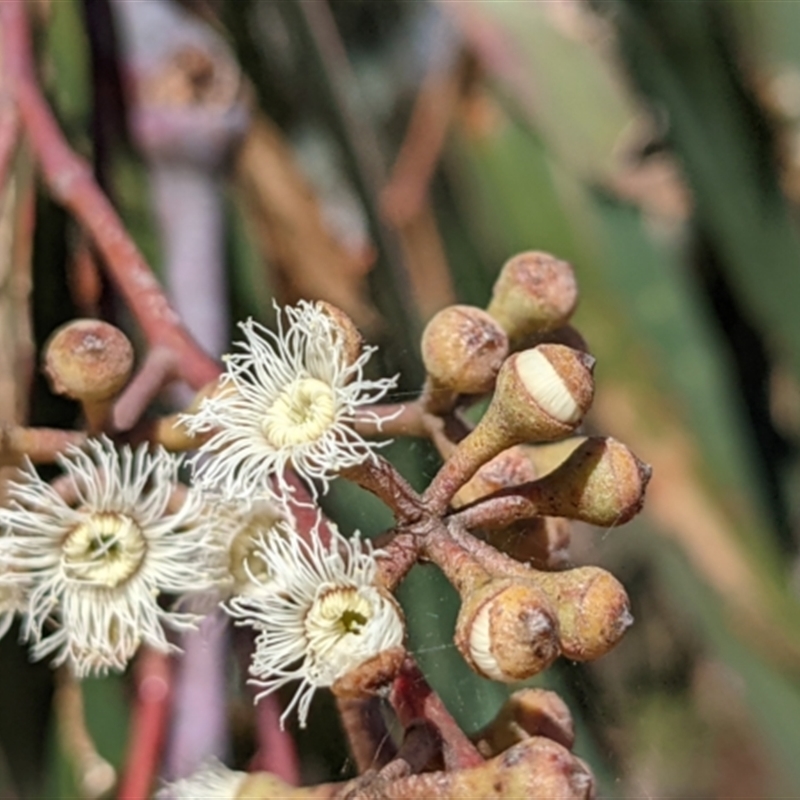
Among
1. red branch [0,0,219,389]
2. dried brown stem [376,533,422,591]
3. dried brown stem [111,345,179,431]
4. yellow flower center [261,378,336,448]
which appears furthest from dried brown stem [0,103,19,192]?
dried brown stem [376,533,422,591]

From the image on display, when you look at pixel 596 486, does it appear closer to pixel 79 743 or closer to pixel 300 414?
pixel 300 414

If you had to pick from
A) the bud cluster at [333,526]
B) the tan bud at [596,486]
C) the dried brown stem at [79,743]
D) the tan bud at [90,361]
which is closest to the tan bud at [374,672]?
the bud cluster at [333,526]

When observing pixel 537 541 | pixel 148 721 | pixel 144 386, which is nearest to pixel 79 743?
pixel 148 721

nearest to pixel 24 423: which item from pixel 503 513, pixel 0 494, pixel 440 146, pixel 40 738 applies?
pixel 0 494

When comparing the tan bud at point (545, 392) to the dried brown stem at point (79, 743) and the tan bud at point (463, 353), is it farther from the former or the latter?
the dried brown stem at point (79, 743)

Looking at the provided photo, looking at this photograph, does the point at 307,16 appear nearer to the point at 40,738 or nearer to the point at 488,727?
the point at 40,738
